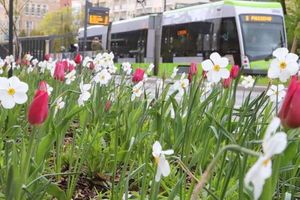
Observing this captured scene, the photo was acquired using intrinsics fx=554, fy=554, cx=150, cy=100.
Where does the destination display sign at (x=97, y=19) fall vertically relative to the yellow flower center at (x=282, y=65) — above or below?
above

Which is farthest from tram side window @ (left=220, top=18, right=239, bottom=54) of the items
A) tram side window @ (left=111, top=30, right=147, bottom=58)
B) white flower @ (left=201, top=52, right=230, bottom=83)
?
white flower @ (left=201, top=52, right=230, bottom=83)

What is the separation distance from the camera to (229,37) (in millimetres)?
22672

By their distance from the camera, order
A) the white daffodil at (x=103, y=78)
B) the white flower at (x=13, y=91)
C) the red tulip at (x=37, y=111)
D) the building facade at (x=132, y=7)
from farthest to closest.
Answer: the building facade at (x=132, y=7), the white daffodil at (x=103, y=78), the white flower at (x=13, y=91), the red tulip at (x=37, y=111)

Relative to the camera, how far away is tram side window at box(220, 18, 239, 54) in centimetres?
2234

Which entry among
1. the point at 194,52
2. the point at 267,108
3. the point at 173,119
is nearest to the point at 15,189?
the point at 173,119

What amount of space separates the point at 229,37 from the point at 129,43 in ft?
31.5

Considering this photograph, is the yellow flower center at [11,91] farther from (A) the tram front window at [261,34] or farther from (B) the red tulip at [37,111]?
(A) the tram front window at [261,34]

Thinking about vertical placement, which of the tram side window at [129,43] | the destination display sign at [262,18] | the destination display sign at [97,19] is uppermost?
the destination display sign at [262,18]

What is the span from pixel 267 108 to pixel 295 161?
1.29 m

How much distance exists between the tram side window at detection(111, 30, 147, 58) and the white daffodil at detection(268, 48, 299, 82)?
89.8 ft

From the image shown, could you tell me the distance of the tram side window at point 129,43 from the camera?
29781mm

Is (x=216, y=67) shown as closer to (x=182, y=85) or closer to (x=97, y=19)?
(x=182, y=85)

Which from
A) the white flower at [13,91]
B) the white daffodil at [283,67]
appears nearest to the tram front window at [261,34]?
the white daffodil at [283,67]

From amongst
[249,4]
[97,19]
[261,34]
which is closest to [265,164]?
[261,34]
